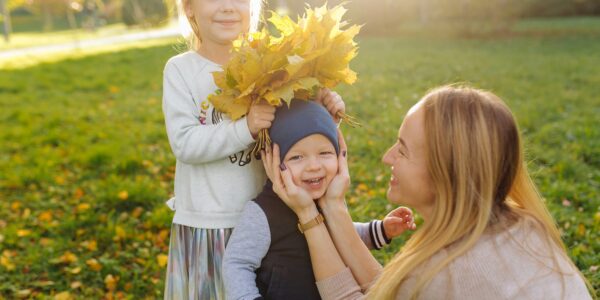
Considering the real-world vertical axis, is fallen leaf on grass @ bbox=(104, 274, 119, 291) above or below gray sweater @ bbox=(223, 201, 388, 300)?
below

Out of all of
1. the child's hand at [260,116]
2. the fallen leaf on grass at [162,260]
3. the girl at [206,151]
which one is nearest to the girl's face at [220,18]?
the girl at [206,151]

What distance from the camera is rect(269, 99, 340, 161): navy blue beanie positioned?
211 cm

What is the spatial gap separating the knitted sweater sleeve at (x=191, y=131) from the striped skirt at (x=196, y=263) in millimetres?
323

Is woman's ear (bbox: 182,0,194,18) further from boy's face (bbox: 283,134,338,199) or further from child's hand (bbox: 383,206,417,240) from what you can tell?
child's hand (bbox: 383,206,417,240)

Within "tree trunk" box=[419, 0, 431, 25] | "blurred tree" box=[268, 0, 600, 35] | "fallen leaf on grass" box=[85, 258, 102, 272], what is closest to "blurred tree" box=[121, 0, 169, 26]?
"blurred tree" box=[268, 0, 600, 35]

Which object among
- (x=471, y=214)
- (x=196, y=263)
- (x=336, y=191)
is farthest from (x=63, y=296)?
(x=471, y=214)

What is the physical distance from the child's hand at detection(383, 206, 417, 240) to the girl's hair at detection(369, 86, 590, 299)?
53cm

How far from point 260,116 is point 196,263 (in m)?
0.70

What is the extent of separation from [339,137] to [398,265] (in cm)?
60

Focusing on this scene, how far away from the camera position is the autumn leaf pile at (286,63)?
1978 millimetres

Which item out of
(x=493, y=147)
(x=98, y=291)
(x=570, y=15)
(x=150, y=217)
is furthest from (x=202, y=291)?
(x=570, y=15)

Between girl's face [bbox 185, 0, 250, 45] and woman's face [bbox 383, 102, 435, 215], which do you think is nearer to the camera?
woman's face [bbox 383, 102, 435, 215]

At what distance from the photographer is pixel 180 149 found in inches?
86.5

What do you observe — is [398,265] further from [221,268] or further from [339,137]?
[221,268]
